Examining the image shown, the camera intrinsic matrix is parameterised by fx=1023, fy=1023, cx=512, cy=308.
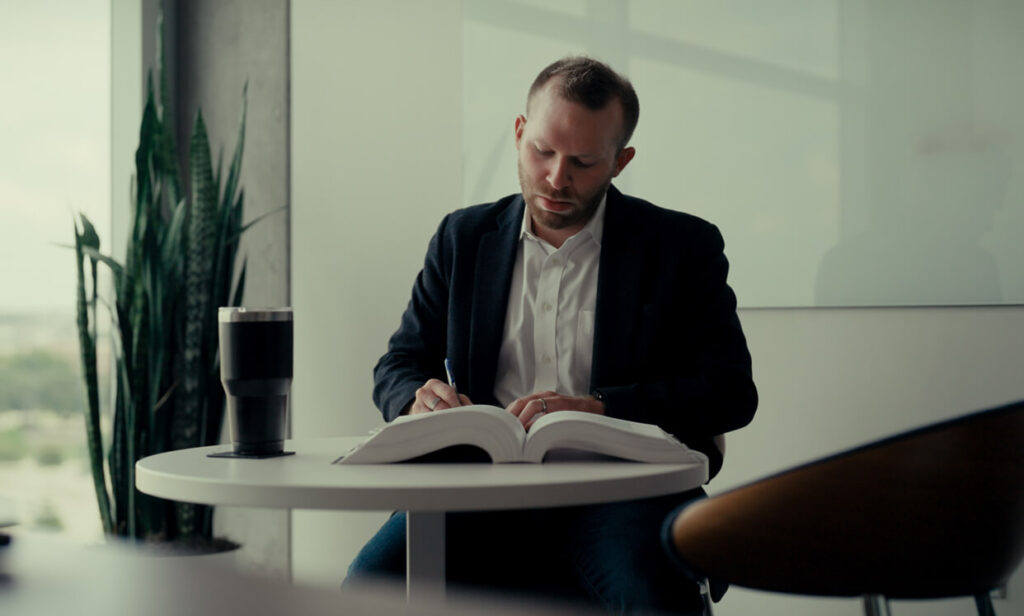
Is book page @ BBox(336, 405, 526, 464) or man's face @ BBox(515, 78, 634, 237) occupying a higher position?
man's face @ BBox(515, 78, 634, 237)

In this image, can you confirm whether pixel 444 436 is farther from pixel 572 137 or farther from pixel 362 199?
pixel 362 199

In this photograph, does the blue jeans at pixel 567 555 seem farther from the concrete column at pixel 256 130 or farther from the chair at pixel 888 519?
the concrete column at pixel 256 130

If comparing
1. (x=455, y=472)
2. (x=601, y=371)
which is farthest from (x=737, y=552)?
(x=601, y=371)

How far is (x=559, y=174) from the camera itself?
1.97m

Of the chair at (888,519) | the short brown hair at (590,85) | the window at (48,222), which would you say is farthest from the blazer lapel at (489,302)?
the window at (48,222)

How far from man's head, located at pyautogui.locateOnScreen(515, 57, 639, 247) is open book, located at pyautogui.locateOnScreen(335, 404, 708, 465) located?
65cm

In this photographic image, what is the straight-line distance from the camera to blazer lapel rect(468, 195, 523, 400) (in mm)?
2004

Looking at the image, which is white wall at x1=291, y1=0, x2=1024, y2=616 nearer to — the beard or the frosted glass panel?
the frosted glass panel

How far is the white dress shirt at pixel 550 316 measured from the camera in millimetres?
2008

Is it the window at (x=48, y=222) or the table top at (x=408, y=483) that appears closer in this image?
the table top at (x=408, y=483)

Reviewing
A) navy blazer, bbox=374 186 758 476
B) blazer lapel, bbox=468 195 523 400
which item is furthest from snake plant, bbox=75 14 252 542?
blazer lapel, bbox=468 195 523 400

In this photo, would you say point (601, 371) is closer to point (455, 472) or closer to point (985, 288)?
point (455, 472)

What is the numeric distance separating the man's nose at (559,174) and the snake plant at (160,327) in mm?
1659

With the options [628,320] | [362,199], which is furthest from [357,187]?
[628,320]
